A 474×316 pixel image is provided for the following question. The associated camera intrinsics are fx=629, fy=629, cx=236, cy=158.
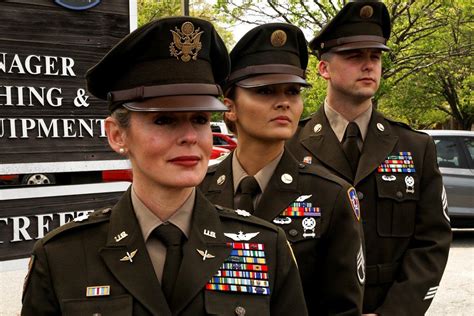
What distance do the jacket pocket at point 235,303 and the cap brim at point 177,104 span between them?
50cm

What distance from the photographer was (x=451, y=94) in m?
23.4

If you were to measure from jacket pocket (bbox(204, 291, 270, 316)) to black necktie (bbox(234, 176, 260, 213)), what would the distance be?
2.42 feet

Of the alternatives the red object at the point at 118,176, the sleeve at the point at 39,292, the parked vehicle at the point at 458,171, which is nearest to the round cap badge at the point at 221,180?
the sleeve at the point at 39,292

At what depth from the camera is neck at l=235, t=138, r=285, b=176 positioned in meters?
2.55

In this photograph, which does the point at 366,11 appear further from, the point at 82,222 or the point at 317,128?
the point at 82,222

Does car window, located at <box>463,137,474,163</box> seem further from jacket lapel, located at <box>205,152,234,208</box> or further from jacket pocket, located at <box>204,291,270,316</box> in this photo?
jacket pocket, located at <box>204,291,270,316</box>

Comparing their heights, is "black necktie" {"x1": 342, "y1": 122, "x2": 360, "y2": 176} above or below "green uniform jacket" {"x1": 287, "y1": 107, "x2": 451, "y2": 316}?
above

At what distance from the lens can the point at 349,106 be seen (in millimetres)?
2930

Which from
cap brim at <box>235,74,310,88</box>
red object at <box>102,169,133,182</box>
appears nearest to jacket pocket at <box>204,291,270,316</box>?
cap brim at <box>235,74,310,88</box>

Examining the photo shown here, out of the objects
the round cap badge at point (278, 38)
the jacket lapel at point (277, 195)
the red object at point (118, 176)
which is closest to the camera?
the jacket lapel at point (277, 195)

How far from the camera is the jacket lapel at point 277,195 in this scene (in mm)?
2428

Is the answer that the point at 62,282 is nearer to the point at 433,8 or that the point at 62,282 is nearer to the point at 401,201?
the point at 401,201

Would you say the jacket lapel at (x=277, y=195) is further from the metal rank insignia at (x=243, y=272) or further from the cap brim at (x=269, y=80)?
the metal rank insignia at (x=243, y=272)

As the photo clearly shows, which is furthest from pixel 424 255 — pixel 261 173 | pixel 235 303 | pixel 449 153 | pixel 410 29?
pixel 410 29
